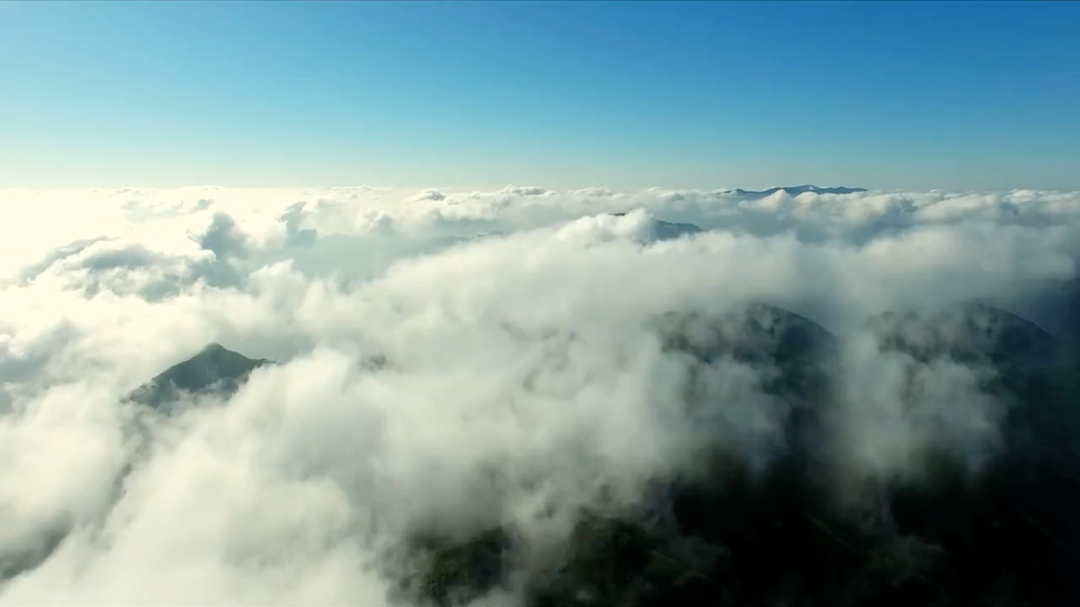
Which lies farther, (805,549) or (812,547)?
(812,547)

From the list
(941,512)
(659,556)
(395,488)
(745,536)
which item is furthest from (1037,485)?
(395,488)

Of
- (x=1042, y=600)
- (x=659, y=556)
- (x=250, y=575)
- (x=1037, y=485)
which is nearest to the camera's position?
(x=1042, y=600)

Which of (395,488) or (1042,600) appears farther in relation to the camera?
(395,488)

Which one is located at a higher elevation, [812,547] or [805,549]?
[812,547]

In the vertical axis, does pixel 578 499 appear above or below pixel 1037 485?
below

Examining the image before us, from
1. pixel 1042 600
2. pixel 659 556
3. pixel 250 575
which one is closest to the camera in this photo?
pixel 1042 600

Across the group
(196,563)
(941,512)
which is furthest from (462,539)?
(941,512)

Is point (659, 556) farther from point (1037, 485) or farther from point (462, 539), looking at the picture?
point (1037, 485)

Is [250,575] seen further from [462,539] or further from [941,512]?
[941,512]

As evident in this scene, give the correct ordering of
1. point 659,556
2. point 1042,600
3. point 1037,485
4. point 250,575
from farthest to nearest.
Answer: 1. point 1037,485
2. point 659,556
3. point 250,575
4. point 1042,600
